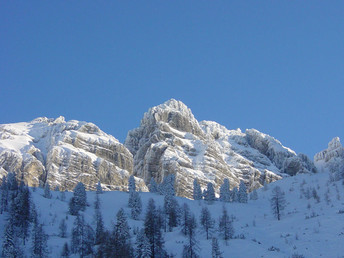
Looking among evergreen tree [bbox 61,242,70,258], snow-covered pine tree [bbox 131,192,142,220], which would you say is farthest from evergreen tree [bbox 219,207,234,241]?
snow-covered pine tree [bbox 131,192,142,220]

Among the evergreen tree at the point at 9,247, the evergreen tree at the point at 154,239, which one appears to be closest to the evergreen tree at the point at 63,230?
the evergreen tree at the point at 9,247

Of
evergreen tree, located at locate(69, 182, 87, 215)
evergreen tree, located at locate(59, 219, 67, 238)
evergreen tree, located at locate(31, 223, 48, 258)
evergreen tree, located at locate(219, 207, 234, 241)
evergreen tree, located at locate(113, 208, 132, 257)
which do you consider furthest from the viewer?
evergreen tree, located at locate(69, 182, 87, 215)

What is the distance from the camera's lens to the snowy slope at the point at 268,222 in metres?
77.4

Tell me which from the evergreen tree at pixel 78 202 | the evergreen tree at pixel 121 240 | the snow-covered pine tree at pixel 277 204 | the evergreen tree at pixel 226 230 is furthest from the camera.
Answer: the evergreen tree at pixel 78 202

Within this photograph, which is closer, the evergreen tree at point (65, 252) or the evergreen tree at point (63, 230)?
the evergreen tree at point (65, 252)

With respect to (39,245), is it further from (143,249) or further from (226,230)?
(226,230)

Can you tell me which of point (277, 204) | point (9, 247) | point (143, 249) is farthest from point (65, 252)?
point (277, 204)

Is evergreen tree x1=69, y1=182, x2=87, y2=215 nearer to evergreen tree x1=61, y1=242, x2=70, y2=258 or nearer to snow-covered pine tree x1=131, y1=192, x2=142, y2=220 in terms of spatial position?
snow-covered pine tree x1=131, y1=192, x2=142, y2=220

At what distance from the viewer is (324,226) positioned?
296 ft

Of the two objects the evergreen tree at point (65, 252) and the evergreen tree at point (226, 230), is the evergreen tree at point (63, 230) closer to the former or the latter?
the evergreen tree at point (65, 252)

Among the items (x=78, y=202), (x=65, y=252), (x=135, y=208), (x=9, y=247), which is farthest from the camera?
(x=78, y=202)

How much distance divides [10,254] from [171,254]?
904 inches

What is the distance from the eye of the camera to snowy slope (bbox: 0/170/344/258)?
77375 mm

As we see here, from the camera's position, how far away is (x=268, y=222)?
109938 millimetres
